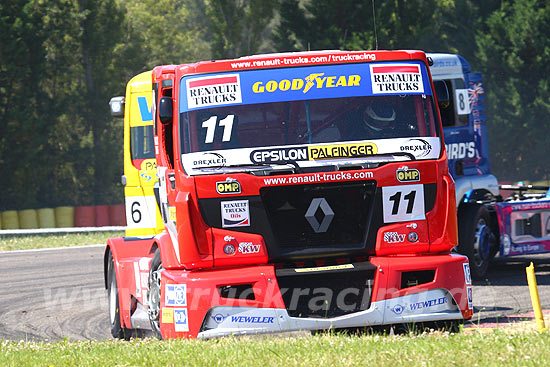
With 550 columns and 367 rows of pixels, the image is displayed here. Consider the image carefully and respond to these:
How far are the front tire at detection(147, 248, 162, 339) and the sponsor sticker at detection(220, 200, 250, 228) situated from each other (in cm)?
115

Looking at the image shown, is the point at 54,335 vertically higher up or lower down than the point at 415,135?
lower down

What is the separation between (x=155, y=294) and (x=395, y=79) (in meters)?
3.00

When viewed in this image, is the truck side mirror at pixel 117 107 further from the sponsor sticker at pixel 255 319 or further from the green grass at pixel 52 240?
the green grass at pixel 52 240

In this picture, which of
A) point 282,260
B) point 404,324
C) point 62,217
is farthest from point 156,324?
point 62,217

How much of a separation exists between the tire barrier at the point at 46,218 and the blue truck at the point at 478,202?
21.1 metres

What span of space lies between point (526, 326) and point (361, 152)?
2494 mm

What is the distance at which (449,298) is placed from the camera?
8.45 m

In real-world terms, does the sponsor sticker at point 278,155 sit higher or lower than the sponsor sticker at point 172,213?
higher

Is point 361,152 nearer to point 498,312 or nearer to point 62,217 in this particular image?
point 498,312

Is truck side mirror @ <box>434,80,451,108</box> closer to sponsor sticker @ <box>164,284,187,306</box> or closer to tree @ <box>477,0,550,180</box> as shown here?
sponsor sticker @ <box>164,284,187,306</box>

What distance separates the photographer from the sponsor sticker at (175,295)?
27.1 feet

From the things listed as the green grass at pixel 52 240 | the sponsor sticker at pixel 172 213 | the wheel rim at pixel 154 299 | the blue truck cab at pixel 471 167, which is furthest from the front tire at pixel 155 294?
the green grass at pixel 52 240

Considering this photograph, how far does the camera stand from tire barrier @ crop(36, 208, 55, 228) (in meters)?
32.9

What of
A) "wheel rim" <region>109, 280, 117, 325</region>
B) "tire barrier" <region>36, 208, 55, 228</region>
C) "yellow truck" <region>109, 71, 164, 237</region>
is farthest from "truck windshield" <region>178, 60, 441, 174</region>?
"tire barrier" <region>36, 208, 55, 228</region>
